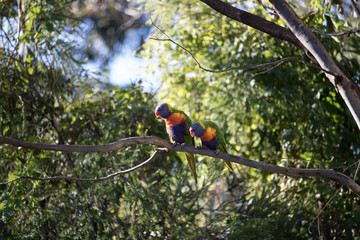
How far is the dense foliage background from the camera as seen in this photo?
7.20 ft

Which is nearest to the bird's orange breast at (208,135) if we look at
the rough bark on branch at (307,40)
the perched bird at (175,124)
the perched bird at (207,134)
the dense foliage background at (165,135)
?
the perched bird at (207,134)

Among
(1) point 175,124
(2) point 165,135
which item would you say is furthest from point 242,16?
(2) point 165,135

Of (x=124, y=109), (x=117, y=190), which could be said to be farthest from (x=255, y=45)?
(x=117, y=190)

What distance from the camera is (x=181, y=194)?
2.25m

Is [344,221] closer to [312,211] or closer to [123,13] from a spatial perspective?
[312,211]

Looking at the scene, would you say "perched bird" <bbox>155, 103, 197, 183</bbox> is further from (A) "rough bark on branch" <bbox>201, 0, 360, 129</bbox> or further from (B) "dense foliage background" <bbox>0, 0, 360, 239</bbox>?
(A) "rough bark on branch" <bbox>201, 0, 360, 129</bbox>

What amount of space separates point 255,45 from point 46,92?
1404mm

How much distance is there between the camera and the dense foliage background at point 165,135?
86.4 inches

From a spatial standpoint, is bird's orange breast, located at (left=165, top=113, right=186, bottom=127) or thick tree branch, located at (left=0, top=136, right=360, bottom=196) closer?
thick tree branch, located at (left=0, top=136, right=360, bottom=196)

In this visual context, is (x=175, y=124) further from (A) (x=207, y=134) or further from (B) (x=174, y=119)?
(A) (x=207, y=134)

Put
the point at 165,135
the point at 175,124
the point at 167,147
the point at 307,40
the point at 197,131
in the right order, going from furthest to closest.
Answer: the point at 165,135 → the point at 175,124 → the point at 197,131 → the point at 167,147 → the point at 307,40

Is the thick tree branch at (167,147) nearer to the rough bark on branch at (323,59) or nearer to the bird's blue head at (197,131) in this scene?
the rough bark on branch at (323,59)

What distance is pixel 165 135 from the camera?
274 cm

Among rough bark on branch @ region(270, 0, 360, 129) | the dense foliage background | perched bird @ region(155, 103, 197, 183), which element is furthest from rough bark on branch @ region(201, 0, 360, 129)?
perched bird @ region(155, 103, 197, 183)
